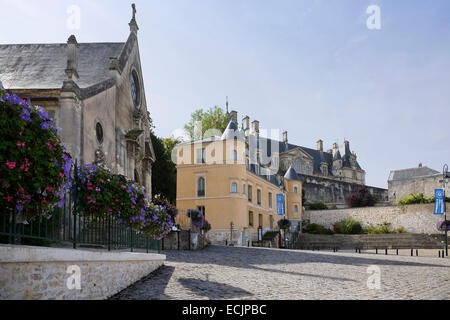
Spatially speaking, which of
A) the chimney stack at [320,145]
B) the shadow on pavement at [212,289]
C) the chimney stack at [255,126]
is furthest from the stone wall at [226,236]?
the chimney stack at [320,145]

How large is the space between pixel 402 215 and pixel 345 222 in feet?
18.0

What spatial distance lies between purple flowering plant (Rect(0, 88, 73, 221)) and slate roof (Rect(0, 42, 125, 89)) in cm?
1054

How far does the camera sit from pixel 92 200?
6.62 meters

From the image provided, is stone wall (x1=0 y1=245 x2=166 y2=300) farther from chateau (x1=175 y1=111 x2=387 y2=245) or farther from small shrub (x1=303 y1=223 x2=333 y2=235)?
small shrub (x1=303 y1=223 x2=333 y2=235)

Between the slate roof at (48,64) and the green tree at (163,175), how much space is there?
14783 millimetres

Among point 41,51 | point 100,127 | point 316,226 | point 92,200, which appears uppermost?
point 41,51

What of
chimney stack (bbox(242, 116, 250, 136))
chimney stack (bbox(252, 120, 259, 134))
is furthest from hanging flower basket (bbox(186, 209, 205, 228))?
chimney stack (bbox(252, 120, 259, 134))

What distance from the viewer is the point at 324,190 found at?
60438mm

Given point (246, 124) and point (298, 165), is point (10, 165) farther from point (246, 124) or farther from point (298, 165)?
point (298, 165)

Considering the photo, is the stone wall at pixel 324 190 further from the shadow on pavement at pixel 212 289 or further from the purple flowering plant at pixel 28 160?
the purple flowering plant at pixel 28 160

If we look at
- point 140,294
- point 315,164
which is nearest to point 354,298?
point 140,294

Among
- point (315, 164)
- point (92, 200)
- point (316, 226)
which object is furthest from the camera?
point (315, 164)
